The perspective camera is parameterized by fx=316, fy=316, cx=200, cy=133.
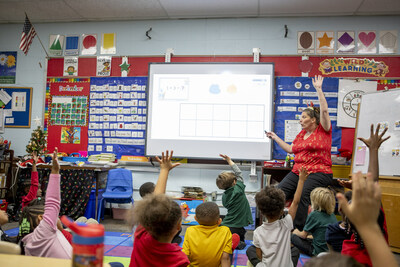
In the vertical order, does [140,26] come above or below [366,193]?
above

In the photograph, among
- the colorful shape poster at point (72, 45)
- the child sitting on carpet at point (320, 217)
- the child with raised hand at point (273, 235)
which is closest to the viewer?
the child with raised hand at point (273, 235)

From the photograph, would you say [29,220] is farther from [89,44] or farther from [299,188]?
[89,44]

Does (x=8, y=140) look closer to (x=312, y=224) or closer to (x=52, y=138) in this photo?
(x=52, y=138)

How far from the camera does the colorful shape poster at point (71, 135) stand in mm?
5168

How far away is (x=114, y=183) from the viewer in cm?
457

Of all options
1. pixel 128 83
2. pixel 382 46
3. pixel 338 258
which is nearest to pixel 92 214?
pixel 128 83

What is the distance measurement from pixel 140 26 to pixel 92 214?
3009mm

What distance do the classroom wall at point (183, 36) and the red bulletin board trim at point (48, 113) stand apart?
0.48ft

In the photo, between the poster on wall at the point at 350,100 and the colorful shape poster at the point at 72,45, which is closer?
the poster on wall at the point at 350,100

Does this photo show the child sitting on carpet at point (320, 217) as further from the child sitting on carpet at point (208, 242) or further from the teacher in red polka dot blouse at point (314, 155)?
the child sitting on carpet at point (208, 242)

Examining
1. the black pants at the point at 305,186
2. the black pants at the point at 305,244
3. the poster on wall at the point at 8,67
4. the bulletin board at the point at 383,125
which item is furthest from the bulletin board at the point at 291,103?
the poster on wall at the point at 8,67

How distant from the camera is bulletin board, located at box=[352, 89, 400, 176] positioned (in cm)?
360

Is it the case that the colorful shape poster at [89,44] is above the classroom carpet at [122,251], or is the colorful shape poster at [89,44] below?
above

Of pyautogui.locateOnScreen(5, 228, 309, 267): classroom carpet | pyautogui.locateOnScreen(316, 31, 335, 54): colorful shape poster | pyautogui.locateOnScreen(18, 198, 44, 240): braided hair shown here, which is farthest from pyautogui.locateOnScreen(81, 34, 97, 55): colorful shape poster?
pyautogui.locateOnScreen(18, 198, 44, 240): braided hair
